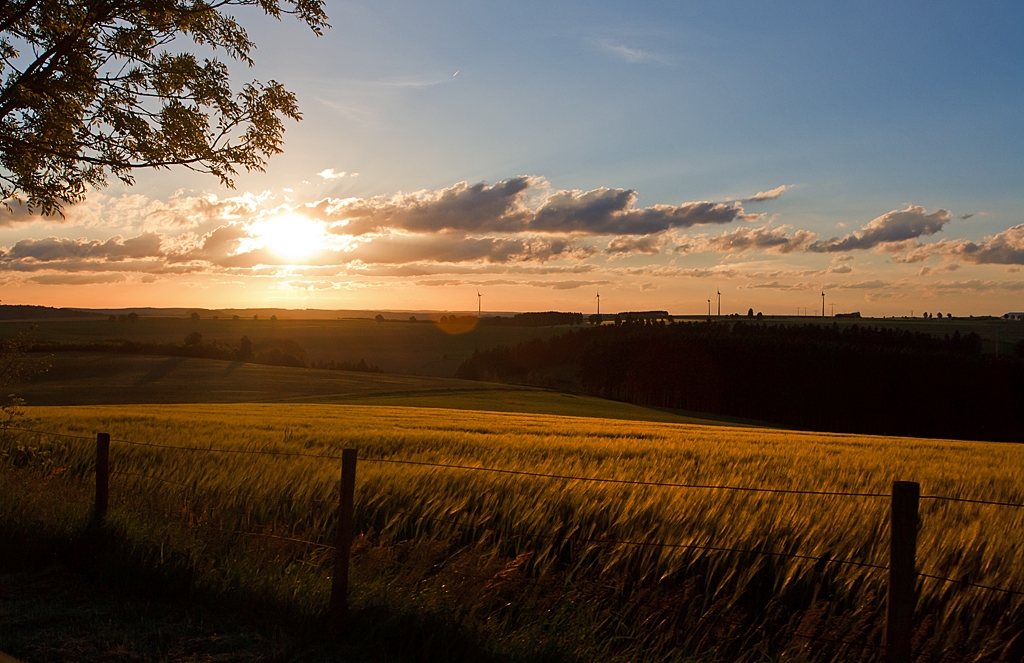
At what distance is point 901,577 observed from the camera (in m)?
4.38

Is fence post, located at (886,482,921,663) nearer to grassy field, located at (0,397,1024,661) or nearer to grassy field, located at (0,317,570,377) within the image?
grassy field, located at (0,397,1024,661)

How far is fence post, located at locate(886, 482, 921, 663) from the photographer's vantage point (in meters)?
4.36

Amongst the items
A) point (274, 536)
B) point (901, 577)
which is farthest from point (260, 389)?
point (901, 577)

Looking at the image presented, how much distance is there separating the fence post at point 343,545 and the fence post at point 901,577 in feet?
13.3

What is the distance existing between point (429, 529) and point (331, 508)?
1.31 metres

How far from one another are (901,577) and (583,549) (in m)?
3.19

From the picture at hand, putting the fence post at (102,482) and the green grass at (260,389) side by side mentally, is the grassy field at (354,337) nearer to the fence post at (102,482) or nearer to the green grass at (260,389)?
the green grass at (260,389)

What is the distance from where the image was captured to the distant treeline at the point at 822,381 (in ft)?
275

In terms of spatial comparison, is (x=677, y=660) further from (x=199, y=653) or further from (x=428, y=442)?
(x=428, y=442)

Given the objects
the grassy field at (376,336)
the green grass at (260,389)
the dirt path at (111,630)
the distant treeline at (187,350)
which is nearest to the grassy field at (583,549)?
the dirt path at (111,630)

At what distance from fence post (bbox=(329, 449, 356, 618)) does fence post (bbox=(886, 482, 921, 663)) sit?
4041mm

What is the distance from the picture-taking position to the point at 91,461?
502 inches

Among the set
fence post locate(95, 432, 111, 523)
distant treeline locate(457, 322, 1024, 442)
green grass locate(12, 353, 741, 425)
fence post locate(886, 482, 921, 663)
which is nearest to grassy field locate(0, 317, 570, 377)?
distant treeline locate(457, 322, 1024, 442)

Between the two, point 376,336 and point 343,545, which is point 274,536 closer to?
point 343,545
